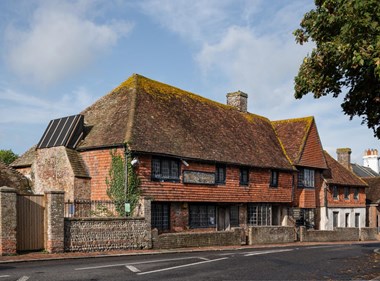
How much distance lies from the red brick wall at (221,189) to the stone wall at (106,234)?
Answer: 293 cm

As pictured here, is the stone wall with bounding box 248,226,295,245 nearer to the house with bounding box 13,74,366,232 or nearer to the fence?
the house with bounding box 13,74,366,232

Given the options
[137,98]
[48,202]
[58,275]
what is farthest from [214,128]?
[58,275]

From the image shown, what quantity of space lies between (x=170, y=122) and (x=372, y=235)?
22.9 m

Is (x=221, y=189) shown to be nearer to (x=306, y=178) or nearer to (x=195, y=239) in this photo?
(x=195, y=239)

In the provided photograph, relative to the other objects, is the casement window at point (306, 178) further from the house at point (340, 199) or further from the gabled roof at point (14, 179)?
the gabled roof at point (14, 179)

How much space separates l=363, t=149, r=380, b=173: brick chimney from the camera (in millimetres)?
75062

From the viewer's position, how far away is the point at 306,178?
38.6 metres

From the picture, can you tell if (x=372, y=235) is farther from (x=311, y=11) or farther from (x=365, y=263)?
(x=311, y=11)

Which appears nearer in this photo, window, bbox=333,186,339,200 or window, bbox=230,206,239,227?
window, bbox=230,206,239,227

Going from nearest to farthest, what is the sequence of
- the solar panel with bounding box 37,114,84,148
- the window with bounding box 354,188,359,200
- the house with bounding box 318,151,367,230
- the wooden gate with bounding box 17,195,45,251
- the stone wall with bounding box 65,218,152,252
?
1. the wooden gate with bounding box 17,195,45,251
2. the stone wall with bounding box 65,218,152,252
3. the solar panel with bounding box 37,114,84,148
4. the house with bounding box 318,151,367,230
5. the window with bounding box 354,188,359,200

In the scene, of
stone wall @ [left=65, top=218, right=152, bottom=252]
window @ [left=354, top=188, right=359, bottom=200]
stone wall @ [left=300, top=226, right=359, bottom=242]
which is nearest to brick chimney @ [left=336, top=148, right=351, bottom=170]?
window @ [left=354, top=188, right=359, bottom=200]

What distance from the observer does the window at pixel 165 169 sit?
25.7 meters

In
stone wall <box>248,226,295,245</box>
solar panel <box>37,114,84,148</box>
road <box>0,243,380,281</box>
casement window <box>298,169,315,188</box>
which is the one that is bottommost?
stone wall <box>248,226,295,245</box>

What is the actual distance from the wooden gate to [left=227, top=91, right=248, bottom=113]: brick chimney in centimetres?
2244
